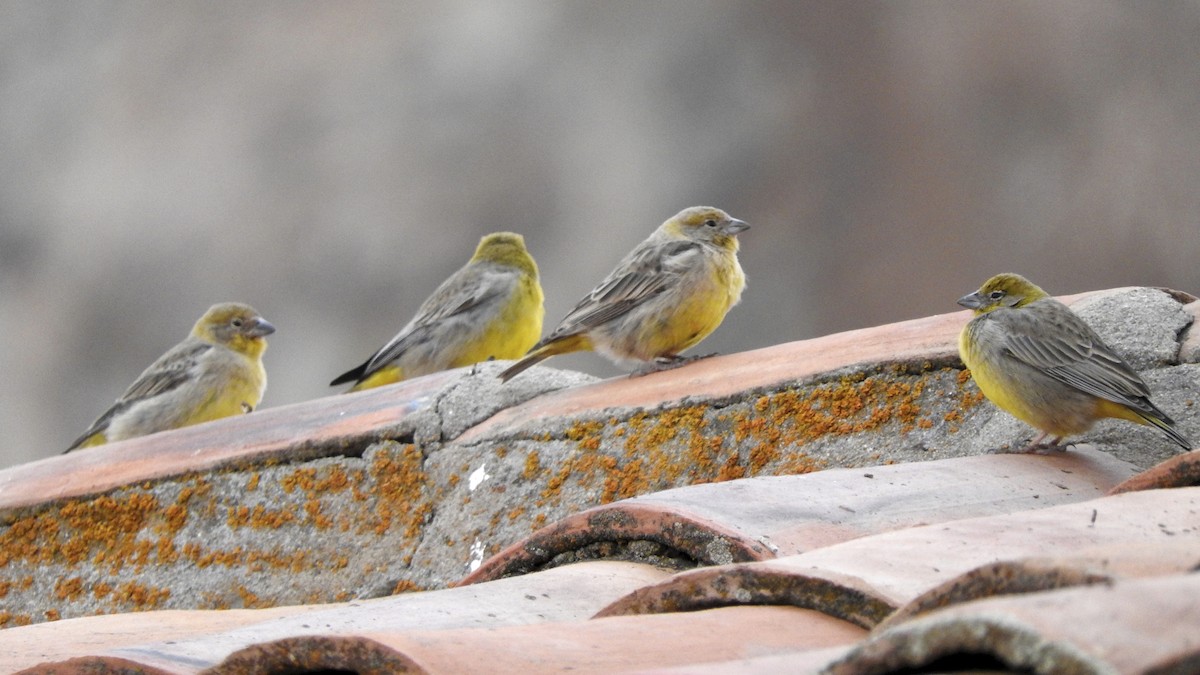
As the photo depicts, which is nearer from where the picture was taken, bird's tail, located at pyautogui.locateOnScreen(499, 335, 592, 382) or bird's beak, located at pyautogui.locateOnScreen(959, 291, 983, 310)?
bird's beak, located at pyautogui.locateOnScreen(959, 291, 983, 310)

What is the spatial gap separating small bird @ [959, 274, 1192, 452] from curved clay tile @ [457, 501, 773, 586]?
1009mm

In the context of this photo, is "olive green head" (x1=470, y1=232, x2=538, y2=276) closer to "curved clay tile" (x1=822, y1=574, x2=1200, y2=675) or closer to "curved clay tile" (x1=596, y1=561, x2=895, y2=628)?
"curved clay tile" (x1=596, y1=561, x2=895, y2=628)

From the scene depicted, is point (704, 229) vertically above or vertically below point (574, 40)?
below

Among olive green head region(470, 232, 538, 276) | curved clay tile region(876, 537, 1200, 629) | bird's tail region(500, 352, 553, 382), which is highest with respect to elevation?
curved clay tile region(876, 537, 1200, 629)

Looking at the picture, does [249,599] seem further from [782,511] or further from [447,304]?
[447,304]

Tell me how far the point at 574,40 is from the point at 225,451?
6.47 metres

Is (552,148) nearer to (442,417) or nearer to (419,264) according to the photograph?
(419,264)

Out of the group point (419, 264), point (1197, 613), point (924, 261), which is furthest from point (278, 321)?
point (1197, 613)

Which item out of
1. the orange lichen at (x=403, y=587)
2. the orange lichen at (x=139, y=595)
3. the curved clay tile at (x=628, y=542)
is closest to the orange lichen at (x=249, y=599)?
the orange lichen at (x=139, y=595)

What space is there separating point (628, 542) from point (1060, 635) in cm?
158

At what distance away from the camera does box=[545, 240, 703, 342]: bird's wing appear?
212 inches

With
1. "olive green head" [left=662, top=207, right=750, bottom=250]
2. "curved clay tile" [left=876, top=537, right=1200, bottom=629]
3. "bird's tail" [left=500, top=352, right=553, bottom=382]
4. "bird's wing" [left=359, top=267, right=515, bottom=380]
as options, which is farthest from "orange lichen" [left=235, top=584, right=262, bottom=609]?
"bird's wing" [left=359, top=267, right=515, bottom=380]

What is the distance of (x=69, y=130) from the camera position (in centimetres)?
1224

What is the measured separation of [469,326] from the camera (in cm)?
726
